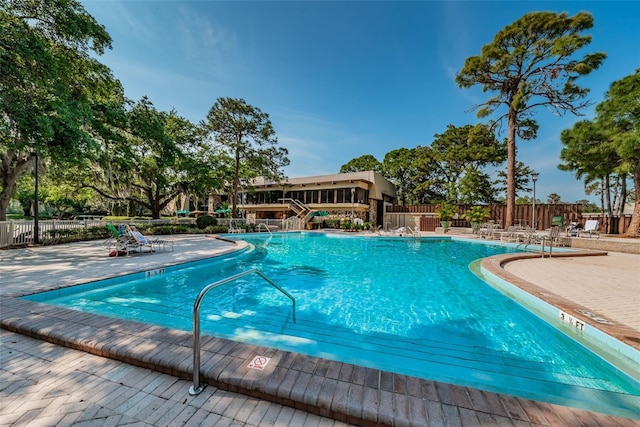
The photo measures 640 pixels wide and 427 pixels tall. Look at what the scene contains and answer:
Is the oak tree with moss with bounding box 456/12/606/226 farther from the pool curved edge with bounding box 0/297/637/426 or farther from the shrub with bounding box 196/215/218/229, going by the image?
the shrub with bounding box 196/215/218/229

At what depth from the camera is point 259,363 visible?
84.4 inches

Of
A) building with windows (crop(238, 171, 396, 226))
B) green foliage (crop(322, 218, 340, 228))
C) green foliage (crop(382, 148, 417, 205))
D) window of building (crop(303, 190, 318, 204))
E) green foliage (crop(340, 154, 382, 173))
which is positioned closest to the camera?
green foliage (crop(322, 218, 340, 228))

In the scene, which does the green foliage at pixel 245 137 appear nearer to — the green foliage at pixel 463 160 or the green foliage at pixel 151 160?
the green foliage at pixel 151 160

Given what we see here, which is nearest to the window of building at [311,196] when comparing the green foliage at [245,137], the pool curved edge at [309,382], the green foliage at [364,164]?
the green foliage at [245,137]

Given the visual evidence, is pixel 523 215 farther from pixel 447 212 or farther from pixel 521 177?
pixel 521 177

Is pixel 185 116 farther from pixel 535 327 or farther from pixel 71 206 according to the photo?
pixel 71 206

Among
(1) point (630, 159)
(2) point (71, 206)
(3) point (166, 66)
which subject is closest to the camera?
(3) point (166, 66)

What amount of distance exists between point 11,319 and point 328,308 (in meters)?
4.14

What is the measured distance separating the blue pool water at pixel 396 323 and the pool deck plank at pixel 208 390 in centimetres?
80

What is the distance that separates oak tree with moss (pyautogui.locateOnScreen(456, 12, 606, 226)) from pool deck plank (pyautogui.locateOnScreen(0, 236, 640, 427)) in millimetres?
19028

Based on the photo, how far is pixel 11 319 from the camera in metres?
2.94

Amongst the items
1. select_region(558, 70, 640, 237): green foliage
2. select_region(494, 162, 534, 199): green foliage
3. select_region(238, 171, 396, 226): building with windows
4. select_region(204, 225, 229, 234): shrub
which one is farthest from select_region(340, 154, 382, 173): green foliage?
select_region(204, 225, 229, 234): shrub

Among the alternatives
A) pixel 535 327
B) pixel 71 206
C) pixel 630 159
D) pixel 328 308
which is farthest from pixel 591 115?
pixel 71 206

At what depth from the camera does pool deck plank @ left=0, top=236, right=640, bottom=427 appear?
1638 mm
